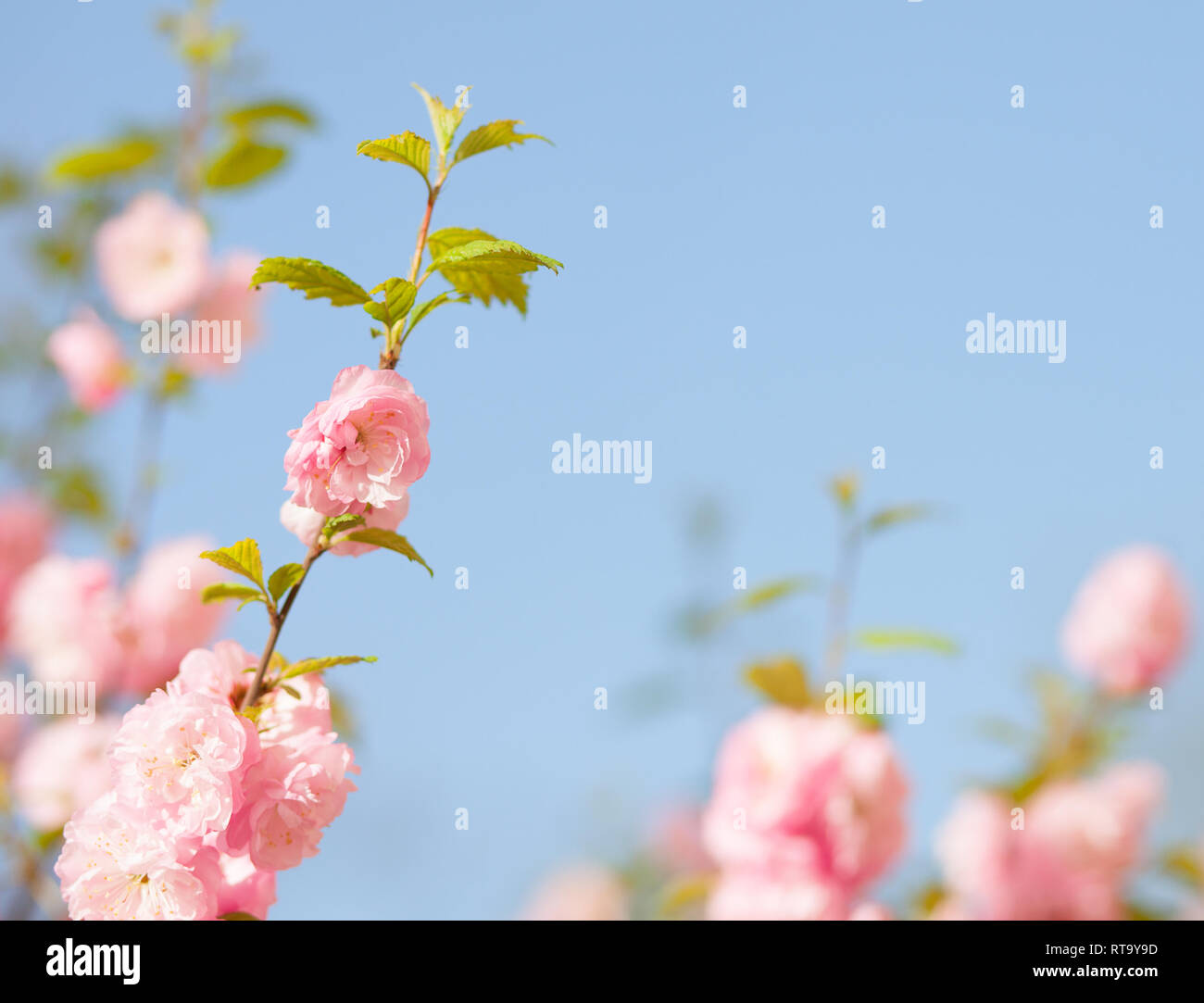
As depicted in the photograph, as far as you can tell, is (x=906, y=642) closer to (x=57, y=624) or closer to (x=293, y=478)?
(x=293, y=478)

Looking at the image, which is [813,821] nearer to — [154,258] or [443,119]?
[443,119]

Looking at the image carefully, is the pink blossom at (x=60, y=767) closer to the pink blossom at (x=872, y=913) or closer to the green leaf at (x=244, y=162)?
the green leaf at (x=244, y=162)

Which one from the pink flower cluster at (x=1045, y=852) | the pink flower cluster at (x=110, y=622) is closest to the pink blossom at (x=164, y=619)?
the pink flower cluster at (x=110, y=622)

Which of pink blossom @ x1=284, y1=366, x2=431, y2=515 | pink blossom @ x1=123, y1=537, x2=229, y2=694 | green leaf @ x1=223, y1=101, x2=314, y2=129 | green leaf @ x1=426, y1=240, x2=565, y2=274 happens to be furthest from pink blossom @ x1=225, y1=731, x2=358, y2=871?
green leaf @ x1=223, y1=101, x2=314, y2=129

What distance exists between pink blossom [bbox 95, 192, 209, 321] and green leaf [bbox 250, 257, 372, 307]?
0.71 meters

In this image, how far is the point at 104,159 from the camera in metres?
0.98

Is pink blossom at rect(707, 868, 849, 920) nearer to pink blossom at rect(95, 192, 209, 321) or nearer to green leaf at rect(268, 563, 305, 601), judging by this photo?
green leaf at rect(268, 563, 305, 601)

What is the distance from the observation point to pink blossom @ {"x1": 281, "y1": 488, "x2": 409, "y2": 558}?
0.41 m

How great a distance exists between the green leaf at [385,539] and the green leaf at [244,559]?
40 millimetres

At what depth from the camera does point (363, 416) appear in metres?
0.38

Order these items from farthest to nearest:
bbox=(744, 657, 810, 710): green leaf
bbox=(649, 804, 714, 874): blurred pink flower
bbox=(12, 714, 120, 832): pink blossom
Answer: bbox=(649, 804, 714, 874): blurred pink flower < bbox=(12, 714, 120, 832): pink blossom < bbox=(744, 657, 810, 710): green leaf

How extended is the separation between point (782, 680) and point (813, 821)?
117mm

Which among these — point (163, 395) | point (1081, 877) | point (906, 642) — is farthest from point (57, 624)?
point (1081, 877)
